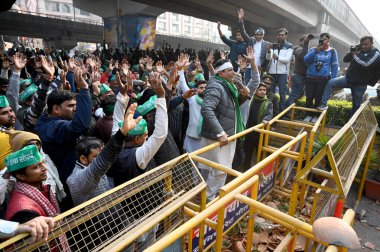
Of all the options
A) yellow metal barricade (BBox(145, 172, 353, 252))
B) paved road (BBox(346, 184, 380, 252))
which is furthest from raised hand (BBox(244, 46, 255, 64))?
paved road (BBox(346, 184, 380, 252))

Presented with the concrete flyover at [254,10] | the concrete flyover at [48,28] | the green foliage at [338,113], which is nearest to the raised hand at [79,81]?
the green foliage at [338,113]

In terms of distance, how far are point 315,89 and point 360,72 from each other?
2.99ft

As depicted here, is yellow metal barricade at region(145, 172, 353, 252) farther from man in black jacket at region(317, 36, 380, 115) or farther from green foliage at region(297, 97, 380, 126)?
green foliage at region(297, 97, 380, 126)

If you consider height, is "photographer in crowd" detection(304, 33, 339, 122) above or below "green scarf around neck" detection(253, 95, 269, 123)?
above

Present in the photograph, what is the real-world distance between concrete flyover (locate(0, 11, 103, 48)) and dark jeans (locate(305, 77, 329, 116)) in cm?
2593

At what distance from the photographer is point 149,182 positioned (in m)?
1.84

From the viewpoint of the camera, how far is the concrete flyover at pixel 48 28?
23.4m

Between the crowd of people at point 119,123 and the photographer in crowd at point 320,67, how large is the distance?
0.07ft

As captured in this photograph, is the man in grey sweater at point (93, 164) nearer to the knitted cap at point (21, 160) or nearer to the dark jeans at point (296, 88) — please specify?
the knitted cap at point (21, 160)

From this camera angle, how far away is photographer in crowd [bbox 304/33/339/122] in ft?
17.4

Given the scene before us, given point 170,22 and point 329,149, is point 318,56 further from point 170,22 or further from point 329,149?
point 170,22

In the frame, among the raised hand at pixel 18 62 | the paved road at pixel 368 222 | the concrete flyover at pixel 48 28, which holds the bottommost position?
the paved road at pixel 368 222

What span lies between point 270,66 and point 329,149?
14.4 ft

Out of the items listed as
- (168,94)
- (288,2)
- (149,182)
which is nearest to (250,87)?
(168,94)
